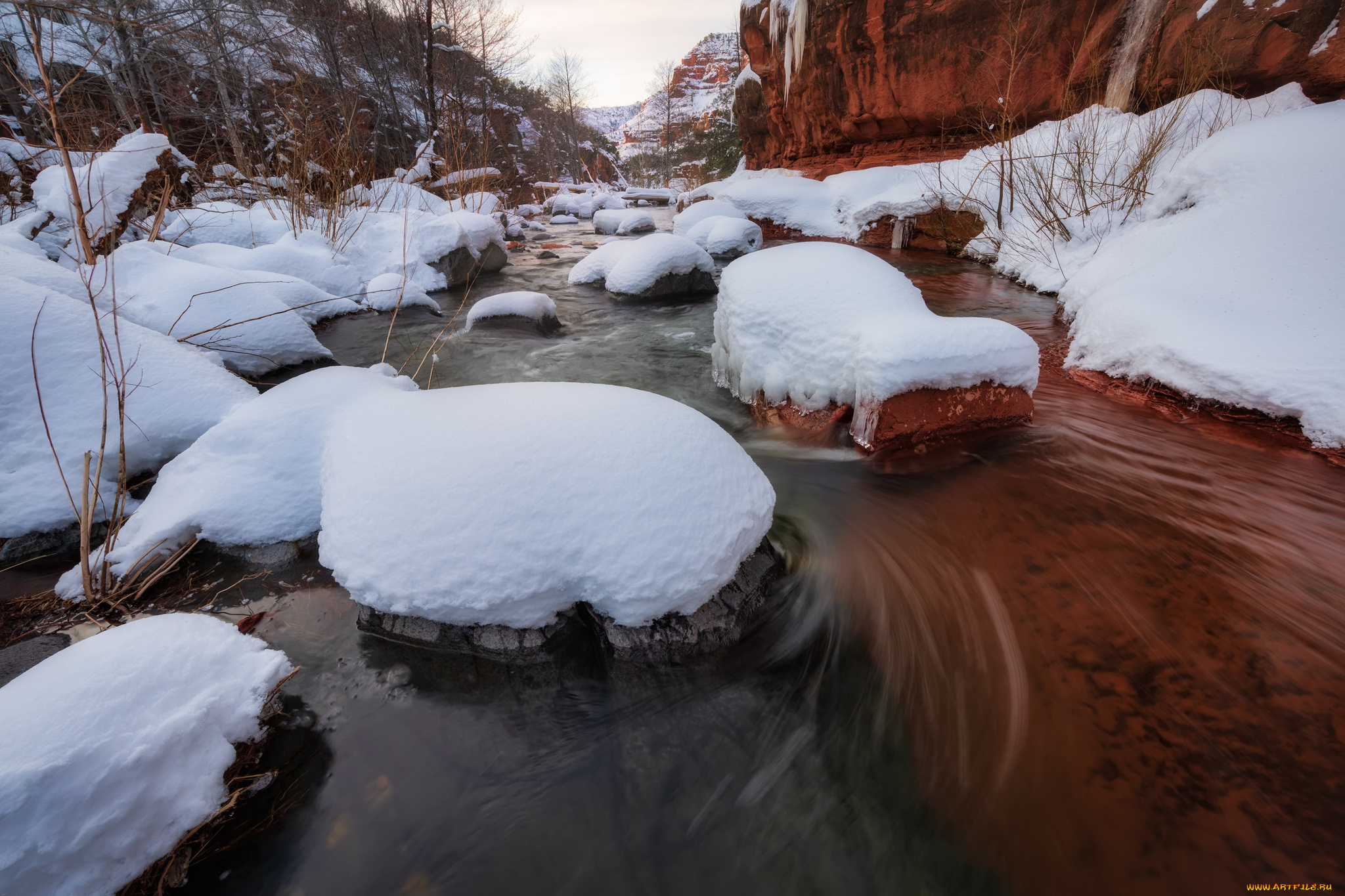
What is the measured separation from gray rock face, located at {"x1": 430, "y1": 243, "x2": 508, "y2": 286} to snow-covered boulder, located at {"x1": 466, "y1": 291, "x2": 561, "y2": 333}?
2134mm

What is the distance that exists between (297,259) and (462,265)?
2.22 m

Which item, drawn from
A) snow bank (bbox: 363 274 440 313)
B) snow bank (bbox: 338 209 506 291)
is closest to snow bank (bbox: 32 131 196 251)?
snow bank (bbox: 338 209 506 291)

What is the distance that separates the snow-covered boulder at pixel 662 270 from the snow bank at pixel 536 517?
506cm

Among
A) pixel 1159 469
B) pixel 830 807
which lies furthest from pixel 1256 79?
pixel 830 807

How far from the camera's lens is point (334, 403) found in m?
2.61

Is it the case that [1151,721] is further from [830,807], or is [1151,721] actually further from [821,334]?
[821,334]

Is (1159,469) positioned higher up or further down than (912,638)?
higher up

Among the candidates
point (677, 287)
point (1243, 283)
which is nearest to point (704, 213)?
point (677, 287)

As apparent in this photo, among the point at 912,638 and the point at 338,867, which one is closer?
the point at 338,867

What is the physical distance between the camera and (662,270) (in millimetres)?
6656

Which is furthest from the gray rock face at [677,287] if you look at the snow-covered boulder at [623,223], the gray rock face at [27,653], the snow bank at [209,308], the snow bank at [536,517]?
the snow-covered boulder at [623,223]

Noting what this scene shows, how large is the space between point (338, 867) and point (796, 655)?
150 cm

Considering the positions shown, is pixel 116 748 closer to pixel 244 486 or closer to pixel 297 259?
pixel 244 486

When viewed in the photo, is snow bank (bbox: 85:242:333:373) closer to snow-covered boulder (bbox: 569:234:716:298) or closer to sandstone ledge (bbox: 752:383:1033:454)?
snow-covered boulder (bbox: 569:234:716:298)
